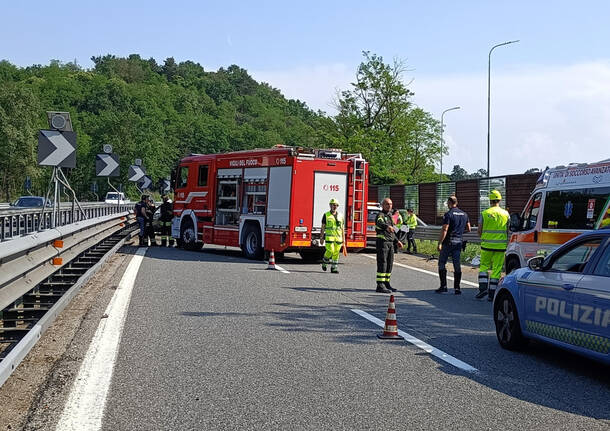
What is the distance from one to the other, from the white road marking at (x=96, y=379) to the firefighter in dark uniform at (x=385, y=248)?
4.64 metres

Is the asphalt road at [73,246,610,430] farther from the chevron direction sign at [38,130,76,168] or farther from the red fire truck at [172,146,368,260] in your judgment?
the red fire truck at [172,146,368,260]

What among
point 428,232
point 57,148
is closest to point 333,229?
point 57,148

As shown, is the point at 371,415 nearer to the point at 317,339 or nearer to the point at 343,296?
the point at 317,339

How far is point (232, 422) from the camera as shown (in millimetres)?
5305

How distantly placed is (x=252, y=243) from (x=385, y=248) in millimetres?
7647

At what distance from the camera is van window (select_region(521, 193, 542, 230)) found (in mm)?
12547

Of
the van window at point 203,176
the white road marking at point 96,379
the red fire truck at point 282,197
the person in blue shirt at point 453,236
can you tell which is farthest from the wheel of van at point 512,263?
the van window at point 203,176

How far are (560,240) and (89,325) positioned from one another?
22.0 ft

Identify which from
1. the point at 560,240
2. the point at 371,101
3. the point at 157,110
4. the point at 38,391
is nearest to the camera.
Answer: the point at 38,391

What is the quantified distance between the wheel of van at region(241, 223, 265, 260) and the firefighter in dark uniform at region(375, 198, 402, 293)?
22.2ft

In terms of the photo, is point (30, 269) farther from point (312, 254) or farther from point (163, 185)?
point (163, 185)

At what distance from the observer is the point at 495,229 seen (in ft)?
42.7

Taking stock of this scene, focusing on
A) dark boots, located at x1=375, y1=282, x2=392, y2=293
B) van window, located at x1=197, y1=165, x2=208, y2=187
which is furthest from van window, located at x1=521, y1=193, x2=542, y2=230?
van window, located at x1=197, y1=165, x2=208, y2=187

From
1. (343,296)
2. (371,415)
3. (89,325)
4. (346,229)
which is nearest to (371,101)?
(346,229)
